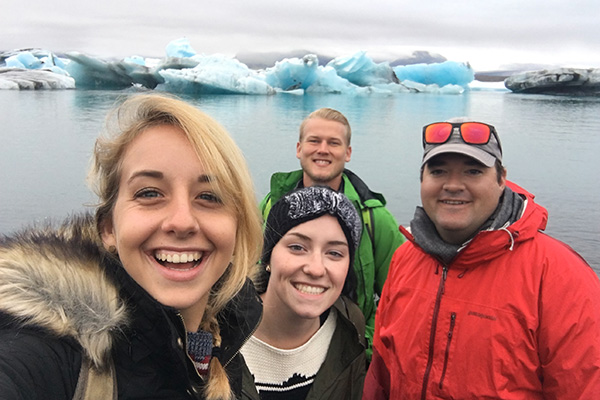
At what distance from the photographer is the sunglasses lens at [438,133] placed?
1.94 metres

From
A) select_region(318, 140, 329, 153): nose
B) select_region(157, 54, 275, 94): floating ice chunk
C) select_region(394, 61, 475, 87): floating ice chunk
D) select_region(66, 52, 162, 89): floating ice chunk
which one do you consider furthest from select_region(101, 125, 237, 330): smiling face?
select_region(394, 61, 475, 87): floating ice chunk

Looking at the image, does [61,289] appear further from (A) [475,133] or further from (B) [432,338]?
(A) [475,133]

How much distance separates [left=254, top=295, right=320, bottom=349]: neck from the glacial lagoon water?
126 cm

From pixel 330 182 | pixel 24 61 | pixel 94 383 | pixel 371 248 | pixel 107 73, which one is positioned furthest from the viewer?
pixel 24 61

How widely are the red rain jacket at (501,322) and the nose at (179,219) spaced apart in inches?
44.3

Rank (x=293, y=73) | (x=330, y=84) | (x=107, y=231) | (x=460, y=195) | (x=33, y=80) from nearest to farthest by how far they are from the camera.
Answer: (x=107, y=231) → (x=460, y=195) → (x=293, y=73) → (x=330, y=84) → (x=33, y=80)

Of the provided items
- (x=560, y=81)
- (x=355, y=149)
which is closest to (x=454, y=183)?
(x=355, y=149)

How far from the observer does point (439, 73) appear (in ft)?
116

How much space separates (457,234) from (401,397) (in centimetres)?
70

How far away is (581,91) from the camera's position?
3691 centimetres

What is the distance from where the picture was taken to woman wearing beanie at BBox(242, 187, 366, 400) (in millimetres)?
1779

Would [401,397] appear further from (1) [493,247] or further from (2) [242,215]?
(2) [242,215]

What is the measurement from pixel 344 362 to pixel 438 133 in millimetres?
1042

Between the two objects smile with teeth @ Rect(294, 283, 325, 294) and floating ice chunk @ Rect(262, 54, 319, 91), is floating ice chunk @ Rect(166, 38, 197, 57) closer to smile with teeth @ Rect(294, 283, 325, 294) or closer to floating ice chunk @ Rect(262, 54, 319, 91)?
floating ice chunk @ Rect(262, 54, 319, 91)
